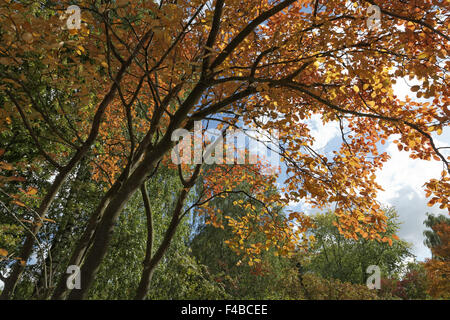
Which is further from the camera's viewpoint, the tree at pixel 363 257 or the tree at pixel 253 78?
the tree at pixel 363 257

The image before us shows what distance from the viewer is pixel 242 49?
453 centimetres

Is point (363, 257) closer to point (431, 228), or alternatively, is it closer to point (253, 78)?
point (431, 228)

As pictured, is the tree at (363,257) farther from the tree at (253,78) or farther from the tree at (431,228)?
the tree at (253,78)

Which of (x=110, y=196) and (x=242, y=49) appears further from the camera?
(x=242, y=49)

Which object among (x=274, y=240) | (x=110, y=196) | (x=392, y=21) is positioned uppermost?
(x=392, y=21)

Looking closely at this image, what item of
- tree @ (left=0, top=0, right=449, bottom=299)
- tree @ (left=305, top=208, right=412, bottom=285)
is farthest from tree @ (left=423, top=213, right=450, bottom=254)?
tree @ (left=0, top=0, right=449, bottom=299)

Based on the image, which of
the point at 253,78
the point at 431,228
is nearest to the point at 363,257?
the point at 431,228

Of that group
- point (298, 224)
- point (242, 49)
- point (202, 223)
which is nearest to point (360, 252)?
point (202, 223)

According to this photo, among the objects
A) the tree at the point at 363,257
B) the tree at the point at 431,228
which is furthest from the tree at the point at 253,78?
the tree at the point at 431,228

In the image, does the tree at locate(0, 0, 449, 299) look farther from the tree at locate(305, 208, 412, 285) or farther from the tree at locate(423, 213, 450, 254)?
the tree at locate(423, 213, 450, 254)

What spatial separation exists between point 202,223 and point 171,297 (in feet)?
20.9

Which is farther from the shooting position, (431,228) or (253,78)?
(431,228)

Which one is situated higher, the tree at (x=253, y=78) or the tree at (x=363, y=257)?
the tree at (x=253, y=78)

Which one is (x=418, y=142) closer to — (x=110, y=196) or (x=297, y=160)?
(x=297, y=160)
